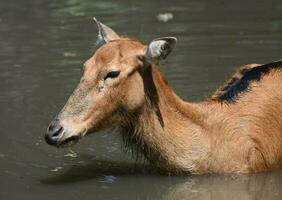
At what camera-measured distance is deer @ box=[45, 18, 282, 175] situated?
23.4 feet

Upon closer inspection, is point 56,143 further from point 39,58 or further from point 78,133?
point 39,58

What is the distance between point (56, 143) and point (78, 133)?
0.69ft

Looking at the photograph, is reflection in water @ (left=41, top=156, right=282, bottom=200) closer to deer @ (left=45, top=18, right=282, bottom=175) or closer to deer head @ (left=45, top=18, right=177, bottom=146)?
deer @ (left=45, top=18, right=282, bottom=175)

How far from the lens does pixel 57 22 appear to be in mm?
14391

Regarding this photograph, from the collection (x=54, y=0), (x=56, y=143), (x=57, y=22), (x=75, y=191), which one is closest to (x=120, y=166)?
(x=75, y=191)

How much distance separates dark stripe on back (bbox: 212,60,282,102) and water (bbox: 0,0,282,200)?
827 mm

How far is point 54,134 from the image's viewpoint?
7012mm

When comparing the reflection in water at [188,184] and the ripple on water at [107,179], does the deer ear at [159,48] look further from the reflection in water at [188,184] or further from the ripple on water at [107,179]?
the ripple on water at [107,179]

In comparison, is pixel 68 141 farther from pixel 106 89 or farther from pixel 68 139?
pixel 106 89

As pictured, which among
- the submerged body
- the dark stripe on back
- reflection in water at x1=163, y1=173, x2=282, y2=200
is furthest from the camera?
the dark stripe on back

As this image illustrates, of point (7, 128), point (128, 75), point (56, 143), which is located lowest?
point (7, 128)

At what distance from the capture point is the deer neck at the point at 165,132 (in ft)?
24.1

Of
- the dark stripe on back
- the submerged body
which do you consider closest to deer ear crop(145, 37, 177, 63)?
the submerged body

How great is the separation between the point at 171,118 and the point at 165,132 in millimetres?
141
